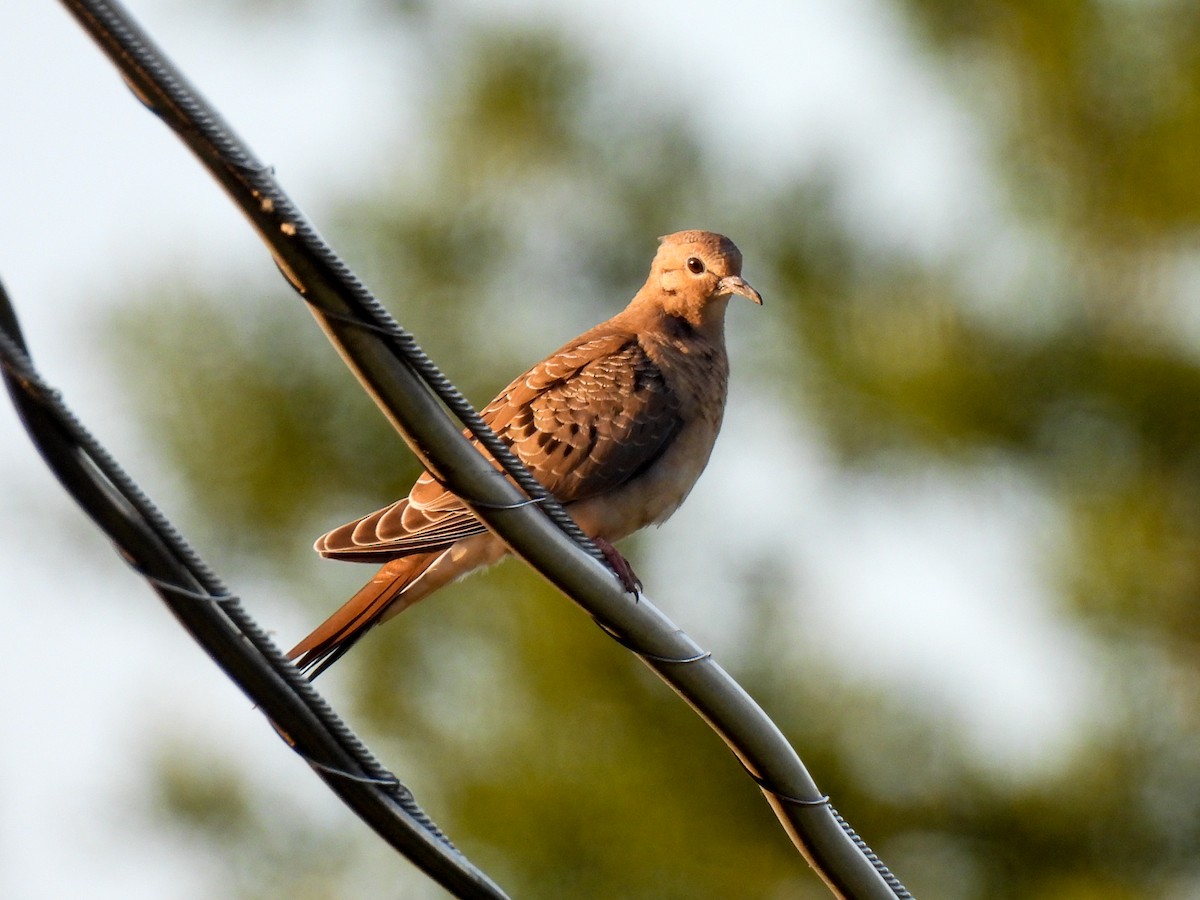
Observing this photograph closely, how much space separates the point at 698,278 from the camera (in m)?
4.79

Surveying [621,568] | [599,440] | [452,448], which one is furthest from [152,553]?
[599,440]

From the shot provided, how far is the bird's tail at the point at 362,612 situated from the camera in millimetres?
3602

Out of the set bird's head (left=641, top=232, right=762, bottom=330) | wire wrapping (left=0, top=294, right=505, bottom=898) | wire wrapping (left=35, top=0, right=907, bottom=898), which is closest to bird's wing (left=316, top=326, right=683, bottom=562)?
bird's head (left=641, top=232, right=762, bottom=330)

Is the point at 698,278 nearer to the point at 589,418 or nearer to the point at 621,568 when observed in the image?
the point at 589,418

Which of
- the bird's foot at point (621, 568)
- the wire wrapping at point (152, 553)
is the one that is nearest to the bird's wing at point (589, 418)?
the bird's foot at point (621, 568)

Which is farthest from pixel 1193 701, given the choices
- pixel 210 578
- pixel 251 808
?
pixel 210 578

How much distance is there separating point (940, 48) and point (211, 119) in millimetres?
9880

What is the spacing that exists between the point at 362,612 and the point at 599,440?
82cm

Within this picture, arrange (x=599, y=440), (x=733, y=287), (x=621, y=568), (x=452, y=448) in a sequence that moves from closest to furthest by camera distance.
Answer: (x=452, y=448)
(x=621, y=568)
(x=599, y=440)
(x=733, y=287)

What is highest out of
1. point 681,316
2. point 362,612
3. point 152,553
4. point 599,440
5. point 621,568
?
point 681,316

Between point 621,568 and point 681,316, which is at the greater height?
point 681,316

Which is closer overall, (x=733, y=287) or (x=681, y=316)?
(x=733, y=287)

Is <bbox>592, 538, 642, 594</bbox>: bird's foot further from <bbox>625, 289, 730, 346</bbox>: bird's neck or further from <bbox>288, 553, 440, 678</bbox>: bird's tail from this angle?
<bbox>625, 289, 730, 346</bbox>: bird's neck

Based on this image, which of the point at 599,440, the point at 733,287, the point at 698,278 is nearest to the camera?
the point at 599,440
